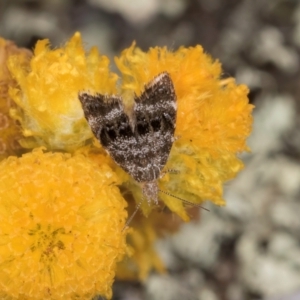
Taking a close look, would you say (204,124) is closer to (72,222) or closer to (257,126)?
(72,222)

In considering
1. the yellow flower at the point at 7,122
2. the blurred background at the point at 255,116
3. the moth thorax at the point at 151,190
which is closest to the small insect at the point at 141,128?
the moth thorax at the point at 151,190

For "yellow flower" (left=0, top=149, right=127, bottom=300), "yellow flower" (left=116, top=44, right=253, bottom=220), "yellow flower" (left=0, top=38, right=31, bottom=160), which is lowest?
"yellow flower" (left=0, top=149, right=127, bottom=300)

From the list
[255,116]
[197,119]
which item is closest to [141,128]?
[197,119]

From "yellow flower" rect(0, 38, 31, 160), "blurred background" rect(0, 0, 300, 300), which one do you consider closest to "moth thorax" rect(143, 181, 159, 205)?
"yellow flower" rect(0, 38, 31, 160)

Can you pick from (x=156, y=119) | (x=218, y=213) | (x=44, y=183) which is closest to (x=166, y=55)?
(x=156, y=119)

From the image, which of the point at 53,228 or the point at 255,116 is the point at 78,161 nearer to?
the point at 53,228

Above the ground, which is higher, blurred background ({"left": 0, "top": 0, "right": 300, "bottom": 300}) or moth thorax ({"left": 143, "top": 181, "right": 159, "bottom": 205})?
blurred background ({"left": 0, "top": 0, "right": 300, "bottom": 300})

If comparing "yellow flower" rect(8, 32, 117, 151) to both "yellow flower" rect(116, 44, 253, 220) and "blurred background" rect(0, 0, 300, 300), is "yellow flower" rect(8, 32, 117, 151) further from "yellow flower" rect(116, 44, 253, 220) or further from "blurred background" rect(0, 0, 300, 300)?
"blurred background" rect(0, 0, 300, 300)
